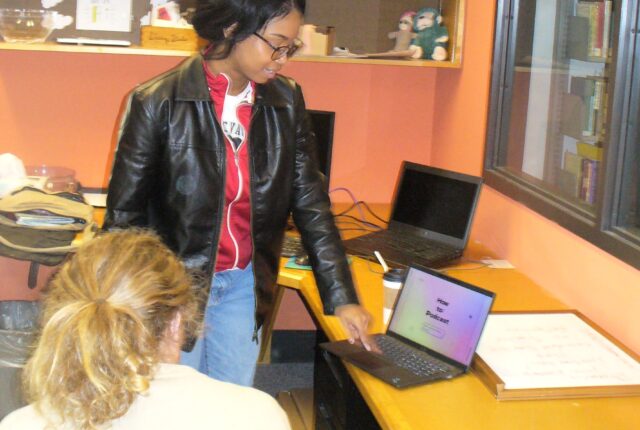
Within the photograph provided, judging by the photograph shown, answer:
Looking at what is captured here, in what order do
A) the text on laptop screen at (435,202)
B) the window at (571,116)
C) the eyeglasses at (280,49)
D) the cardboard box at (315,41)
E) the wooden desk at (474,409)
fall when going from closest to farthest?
the wooden desk at (474,409), the eyeglasses at (280,49), the window at (571,116), the text on laptop screen at (435,202), the cardboard box at (315,41)

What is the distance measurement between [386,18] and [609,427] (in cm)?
204

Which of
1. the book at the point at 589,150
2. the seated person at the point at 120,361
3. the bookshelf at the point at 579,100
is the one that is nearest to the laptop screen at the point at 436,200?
the bookshelf at the point at 579,100

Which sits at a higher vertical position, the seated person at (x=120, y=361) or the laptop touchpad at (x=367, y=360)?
the seated person at (x=120, y=361)

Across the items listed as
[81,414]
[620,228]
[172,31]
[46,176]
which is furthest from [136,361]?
[46,176]

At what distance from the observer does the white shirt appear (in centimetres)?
122

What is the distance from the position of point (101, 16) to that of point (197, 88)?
4.47ft

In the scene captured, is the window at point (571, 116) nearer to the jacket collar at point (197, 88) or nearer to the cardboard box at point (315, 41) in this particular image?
the cardboard box at point (315, 41)

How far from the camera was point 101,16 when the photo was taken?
3201 mm

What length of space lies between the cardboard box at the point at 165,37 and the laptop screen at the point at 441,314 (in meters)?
1.46

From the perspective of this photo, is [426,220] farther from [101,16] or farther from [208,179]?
[101,16]

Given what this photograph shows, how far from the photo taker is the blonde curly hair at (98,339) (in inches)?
46.6

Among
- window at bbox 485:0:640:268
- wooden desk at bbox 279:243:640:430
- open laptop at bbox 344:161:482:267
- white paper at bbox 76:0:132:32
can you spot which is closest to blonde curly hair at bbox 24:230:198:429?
wooden desk at bbox 279:243:640:430

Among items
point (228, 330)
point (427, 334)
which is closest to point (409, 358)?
point (427, 334)

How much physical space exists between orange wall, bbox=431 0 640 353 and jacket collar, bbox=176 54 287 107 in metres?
0.88
